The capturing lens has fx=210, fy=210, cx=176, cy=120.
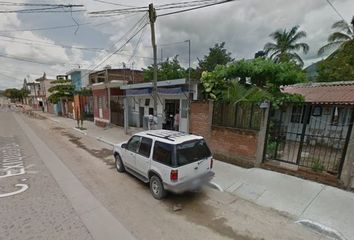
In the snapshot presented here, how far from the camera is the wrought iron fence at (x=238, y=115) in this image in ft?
Result: 23.6

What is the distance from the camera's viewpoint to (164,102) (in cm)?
1287

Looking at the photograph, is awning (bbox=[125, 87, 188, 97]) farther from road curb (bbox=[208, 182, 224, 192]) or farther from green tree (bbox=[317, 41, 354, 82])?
green tree (bbox=[317, 41, 354, 82])

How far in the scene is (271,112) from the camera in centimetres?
692

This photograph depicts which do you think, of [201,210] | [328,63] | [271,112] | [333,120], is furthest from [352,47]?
[201,210]

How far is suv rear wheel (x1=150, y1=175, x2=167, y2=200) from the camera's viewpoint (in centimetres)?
518

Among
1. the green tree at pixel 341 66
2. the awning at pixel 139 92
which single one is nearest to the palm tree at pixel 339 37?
the green tree at pixel 341 66

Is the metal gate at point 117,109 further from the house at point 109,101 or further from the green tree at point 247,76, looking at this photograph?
the green tree at point 247,76

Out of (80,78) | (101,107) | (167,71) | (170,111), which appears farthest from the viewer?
(80,78)

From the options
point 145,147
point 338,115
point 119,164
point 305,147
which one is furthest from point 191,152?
point 338,115

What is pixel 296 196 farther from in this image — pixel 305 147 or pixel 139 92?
pixel 139 92

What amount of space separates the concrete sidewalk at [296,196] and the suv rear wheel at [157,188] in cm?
184

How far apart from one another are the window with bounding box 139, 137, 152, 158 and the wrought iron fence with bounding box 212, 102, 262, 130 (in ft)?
11.9

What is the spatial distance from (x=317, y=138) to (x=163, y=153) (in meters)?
5.18

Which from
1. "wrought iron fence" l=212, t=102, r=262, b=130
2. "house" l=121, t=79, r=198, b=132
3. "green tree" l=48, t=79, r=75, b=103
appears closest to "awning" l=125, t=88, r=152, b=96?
"house" l=121, t=79, r=198, b=132
